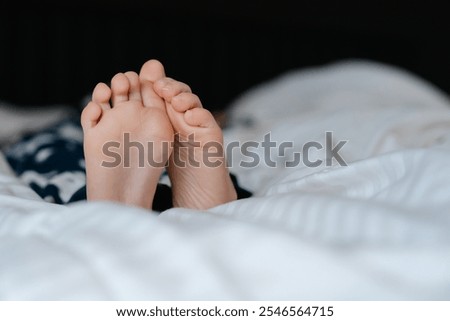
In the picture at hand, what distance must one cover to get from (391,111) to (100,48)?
974 millimetres

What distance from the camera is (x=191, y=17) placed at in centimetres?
185

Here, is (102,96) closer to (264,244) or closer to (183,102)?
(183,102)

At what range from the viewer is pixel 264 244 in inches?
19.7

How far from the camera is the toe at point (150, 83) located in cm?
76

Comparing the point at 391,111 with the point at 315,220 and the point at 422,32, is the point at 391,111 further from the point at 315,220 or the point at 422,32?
the point at 422,32

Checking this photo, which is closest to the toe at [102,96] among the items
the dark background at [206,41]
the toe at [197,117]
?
the toe at [197,117]

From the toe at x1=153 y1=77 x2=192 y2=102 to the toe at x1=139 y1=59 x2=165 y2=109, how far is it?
0.4 inches

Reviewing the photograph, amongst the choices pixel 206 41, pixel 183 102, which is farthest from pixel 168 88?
pixel 206 41

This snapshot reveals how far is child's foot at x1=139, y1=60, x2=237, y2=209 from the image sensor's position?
2.42 feet

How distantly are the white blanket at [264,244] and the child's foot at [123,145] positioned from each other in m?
0.09

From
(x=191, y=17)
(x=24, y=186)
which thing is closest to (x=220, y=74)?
(x=191, y=17)

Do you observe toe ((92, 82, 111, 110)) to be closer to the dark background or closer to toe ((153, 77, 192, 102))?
toe ((153, 77, 192, 102))

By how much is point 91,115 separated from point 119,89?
59mm
